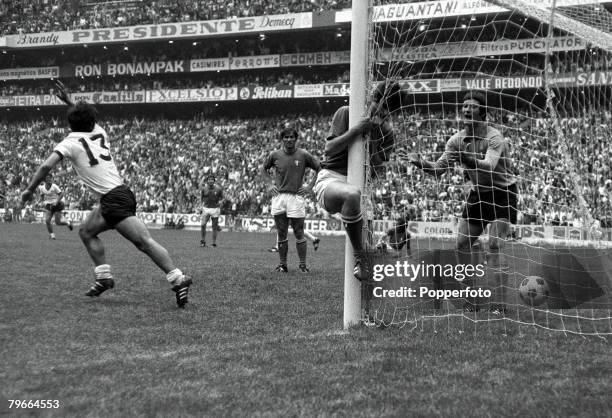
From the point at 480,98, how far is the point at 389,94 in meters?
1.16

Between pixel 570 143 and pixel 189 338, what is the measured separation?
17.6 feet

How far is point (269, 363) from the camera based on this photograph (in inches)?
159

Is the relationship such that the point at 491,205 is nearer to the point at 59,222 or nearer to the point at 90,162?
the point at 90,162

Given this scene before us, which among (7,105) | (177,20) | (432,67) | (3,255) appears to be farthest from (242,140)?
(432,67)

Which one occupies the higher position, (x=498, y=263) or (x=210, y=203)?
(x=210, y=203)

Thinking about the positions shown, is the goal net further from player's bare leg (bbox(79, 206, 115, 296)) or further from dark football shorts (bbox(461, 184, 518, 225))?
player's bare leg (bbox(79, 206, 115, 296))

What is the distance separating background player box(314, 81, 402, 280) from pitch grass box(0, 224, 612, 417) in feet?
2.80

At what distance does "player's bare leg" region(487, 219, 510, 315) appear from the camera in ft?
19.7

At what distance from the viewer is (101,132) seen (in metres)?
6.89

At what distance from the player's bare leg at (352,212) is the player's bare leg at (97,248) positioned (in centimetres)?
260

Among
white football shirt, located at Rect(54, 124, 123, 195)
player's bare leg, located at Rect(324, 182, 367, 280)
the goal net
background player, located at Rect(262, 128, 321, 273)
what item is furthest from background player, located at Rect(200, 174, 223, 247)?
player's bare leg, located at Rect(324, 182, 367, 280)

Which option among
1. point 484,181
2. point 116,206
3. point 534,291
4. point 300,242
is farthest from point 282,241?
point 534,291

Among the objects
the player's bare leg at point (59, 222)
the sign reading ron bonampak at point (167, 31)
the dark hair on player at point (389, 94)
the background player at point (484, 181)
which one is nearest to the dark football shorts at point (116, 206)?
the dark hair on player at point (389, 94)

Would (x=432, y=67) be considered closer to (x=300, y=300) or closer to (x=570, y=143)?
(x=570, y=143)
